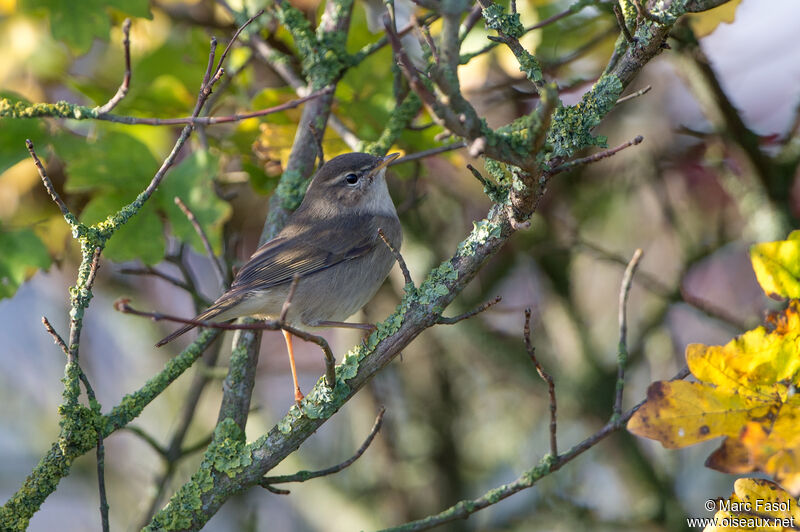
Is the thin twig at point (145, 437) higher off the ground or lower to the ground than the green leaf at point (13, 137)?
lower

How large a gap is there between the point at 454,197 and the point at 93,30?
2574mm

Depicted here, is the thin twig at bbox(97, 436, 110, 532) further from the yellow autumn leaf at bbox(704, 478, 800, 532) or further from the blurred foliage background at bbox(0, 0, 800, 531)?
the yellow autumn leaf at bbox(704, 478, 800, 532)

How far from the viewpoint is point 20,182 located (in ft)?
13.1

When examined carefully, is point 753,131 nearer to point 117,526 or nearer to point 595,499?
point 595,499

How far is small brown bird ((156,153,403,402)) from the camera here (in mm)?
3459

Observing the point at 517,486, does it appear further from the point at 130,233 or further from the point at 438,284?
the point at 130,233

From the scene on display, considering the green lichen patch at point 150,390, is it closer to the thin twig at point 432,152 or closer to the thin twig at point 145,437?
the thin twig at point 145,437

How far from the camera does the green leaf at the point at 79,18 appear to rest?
3203 millimetres

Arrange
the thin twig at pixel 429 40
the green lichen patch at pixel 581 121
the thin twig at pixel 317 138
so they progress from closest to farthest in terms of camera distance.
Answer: the thin twig at pixel 429 40 → the green lichen patch at pixel 581 121 → the thin twig at pixel 317 138

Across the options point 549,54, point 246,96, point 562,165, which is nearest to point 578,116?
point 562,165

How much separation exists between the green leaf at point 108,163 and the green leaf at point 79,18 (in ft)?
1.35

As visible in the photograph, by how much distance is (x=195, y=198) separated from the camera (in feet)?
10.8

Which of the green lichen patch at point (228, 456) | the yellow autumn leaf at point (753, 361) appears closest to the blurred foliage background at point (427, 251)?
the green lichen patch at point (228, 456)

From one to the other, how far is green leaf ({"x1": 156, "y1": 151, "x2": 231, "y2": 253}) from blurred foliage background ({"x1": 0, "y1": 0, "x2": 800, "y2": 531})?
1 centimetres
